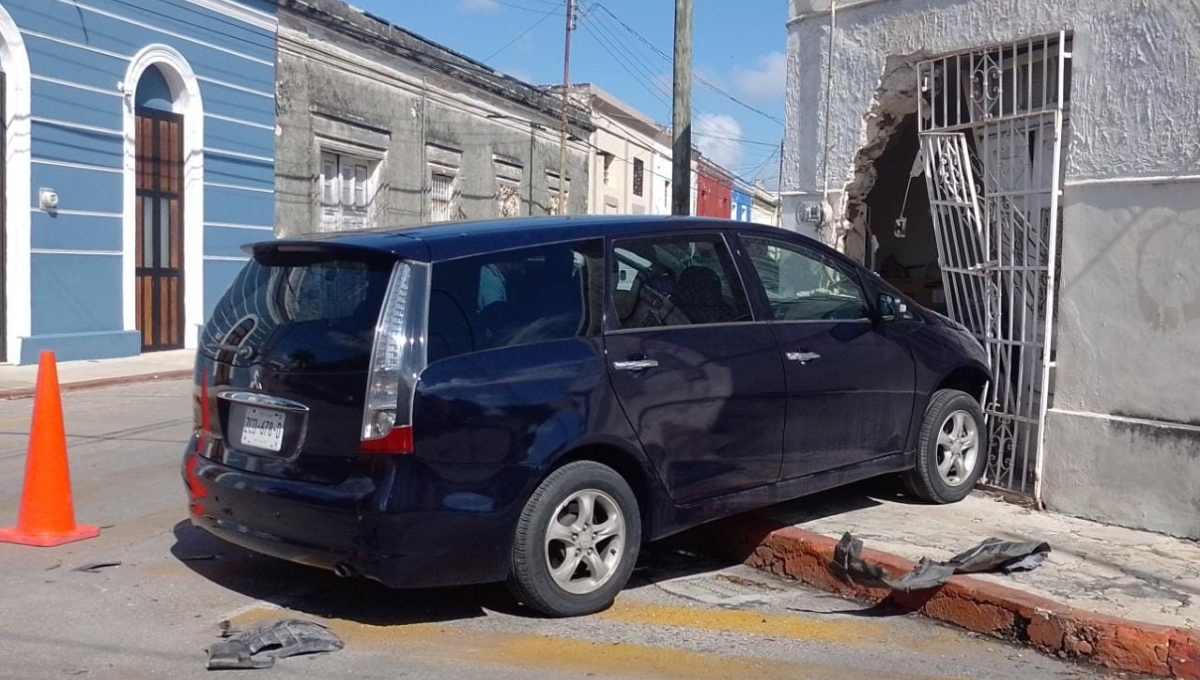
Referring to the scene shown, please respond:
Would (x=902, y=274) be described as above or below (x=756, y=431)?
above

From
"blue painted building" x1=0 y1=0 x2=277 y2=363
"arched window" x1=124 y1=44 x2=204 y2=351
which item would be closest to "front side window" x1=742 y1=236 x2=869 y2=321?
"blue painted building" x1=0 y1=0 x2=277 y2=363

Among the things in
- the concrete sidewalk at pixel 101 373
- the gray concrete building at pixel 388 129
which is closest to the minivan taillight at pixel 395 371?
the concrete sidewalk at pixel 101 373

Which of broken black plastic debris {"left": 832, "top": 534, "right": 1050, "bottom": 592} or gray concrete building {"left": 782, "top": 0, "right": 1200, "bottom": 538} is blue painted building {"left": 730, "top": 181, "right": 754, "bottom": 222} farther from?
broken black plastic debris {"left": 832, "top": 534, "right": 1050, "bottom": 592}

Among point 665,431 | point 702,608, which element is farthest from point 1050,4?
point 702,608

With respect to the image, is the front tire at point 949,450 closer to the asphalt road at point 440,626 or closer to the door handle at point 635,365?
the asphalt road at point 440,626

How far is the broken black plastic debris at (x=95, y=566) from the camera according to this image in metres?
5.63

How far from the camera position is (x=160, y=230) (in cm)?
1872

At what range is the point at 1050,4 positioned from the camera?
22.4 feet

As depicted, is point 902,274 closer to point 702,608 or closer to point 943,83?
point 943,83

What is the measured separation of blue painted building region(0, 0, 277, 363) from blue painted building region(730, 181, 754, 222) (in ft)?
106

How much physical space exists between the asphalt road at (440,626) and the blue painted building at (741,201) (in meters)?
45.3

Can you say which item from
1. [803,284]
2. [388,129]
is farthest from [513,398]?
[388,129]

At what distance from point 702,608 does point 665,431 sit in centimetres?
82

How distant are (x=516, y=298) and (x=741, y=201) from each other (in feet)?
162
